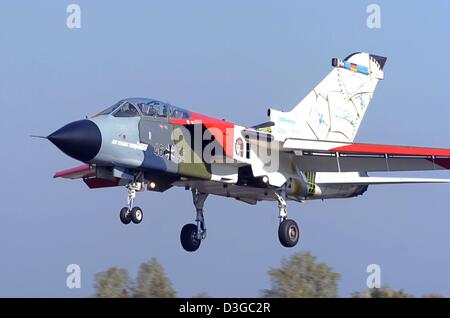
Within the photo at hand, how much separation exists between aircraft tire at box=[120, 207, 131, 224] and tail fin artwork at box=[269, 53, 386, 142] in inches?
208

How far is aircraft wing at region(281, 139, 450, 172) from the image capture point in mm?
25938

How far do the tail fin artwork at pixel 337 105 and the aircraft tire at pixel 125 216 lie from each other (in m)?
5.28

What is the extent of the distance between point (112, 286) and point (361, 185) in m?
8.78

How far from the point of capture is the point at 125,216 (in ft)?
78.7

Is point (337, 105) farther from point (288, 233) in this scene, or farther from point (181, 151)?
point (181, 151)

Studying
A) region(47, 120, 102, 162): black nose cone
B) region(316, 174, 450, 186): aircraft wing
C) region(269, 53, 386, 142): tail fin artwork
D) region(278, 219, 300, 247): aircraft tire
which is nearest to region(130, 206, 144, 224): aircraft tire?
region(47, 120, 102, 162): black nose cone

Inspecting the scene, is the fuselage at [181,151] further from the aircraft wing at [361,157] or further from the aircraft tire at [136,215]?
the aircraft tire at [136,215]

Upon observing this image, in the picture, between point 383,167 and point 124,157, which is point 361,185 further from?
point 124,157

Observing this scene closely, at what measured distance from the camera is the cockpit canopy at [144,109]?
2456cm

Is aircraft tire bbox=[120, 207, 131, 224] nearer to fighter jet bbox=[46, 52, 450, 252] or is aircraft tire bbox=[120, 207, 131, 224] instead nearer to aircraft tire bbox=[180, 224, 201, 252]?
fighter jet bbox=[46, 52, 450, 252]

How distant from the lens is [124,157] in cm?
2423

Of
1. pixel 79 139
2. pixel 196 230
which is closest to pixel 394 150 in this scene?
pixel 196 230

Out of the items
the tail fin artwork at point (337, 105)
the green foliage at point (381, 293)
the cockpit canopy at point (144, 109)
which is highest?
the tail fin artwork at point (337, 105)

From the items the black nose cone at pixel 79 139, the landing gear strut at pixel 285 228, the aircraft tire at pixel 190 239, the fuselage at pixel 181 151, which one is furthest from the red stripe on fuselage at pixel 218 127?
the aircraft tire at pixel 190 239
